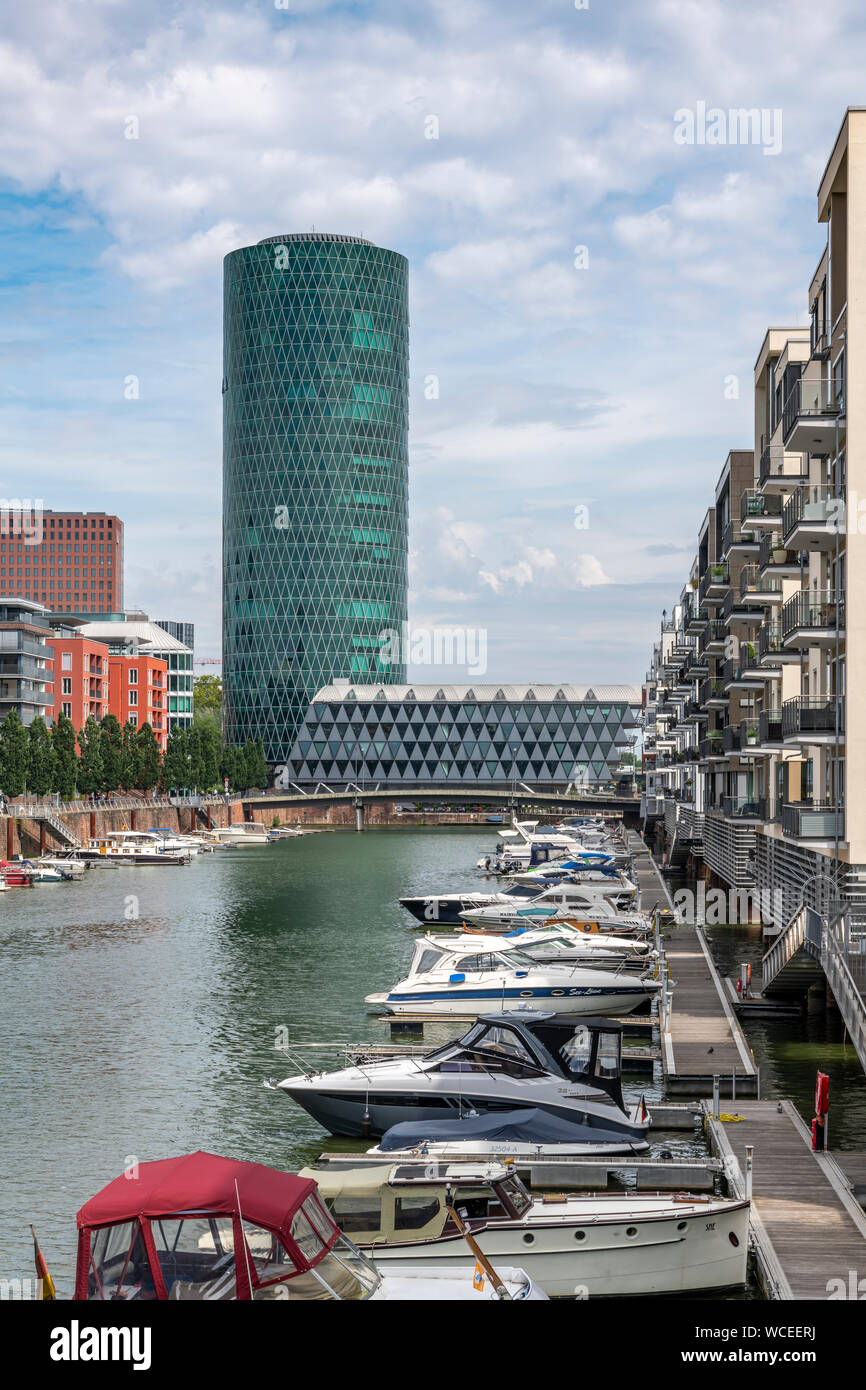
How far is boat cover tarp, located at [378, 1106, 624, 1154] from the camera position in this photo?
1160 inches

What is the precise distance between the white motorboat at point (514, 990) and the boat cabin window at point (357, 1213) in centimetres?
2526

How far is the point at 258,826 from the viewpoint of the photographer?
185 meters

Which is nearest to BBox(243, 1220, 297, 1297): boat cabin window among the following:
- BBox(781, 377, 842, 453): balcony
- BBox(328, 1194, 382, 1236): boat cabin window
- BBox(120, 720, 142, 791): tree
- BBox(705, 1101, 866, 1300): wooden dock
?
BBox(328, 1194, 382, 1236): boat cabin window

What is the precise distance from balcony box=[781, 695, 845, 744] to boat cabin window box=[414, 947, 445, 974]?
1565cm

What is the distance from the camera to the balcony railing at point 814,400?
4647 cm

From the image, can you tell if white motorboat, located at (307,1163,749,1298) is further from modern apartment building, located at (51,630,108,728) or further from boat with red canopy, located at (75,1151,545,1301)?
modern apartment building, located at (51,630,108,728)

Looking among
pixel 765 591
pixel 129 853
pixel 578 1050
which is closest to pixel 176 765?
pixel 129 853

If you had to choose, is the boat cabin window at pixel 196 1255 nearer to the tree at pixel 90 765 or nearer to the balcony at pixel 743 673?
the balcony at pixel 743 673

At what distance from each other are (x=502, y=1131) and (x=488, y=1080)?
3.26 meters

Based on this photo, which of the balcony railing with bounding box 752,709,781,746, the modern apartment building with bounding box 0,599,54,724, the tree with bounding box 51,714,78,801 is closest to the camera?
the balcony railing with bounding box 752,709,781,746

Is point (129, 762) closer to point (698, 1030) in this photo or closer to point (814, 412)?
point (814, 412)

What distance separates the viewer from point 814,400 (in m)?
47.3

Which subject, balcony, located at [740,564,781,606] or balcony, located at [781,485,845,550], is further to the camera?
balcony, located at [740,564,781,606]
